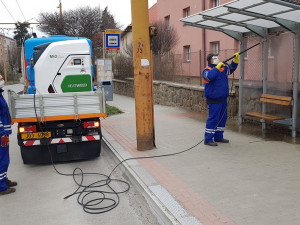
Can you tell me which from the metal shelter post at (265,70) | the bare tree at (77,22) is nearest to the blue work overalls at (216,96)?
the metal shelter post at (265,70)

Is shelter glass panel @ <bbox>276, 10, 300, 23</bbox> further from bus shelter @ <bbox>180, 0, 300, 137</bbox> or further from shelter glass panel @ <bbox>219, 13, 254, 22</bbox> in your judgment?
shelter glass panel @ <bbox>219, 13, 254, 22</bbox>

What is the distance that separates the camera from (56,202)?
4848 millimetres

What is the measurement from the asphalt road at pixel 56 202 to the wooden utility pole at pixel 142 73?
97 centimetres

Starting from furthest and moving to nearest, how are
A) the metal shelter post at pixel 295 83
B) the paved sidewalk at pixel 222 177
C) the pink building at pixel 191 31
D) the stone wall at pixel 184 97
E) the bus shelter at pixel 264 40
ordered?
1. the pink building at pixel 191 31
2. the stone wall at pixel 184 97
3. the metal shelter post at pixel 295 83
4. the bus shelter at pixel 264 40
5. the paved sidewalk at pixel 222 177

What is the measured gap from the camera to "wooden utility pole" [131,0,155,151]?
666 centimetres

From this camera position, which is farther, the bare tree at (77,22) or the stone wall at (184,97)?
the bare tree at (77,22)

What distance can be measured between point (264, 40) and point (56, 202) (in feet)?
20.6

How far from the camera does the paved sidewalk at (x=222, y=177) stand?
392cm

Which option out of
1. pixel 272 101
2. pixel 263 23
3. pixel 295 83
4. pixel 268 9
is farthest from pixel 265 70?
pixel 268 9

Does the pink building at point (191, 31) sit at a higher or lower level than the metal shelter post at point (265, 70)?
higher

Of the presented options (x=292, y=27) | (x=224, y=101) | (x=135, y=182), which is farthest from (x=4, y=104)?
(x=292, y=27)

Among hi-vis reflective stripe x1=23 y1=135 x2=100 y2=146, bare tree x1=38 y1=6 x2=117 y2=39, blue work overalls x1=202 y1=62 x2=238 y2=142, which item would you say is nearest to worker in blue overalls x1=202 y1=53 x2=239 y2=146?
blue work overalls x1=202 y1=62 x2=238 y2=142

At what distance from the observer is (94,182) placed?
5688mm

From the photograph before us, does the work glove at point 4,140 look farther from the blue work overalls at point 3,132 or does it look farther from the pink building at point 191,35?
the pink building at point 191,35
